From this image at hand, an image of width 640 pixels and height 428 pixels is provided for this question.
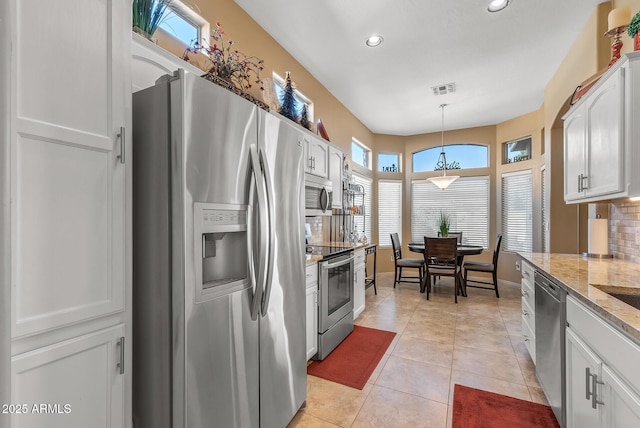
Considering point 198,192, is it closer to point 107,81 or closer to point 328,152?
point 107,81

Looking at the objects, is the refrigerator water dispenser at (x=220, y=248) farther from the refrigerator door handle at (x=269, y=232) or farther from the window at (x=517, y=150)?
the window at (x=517, y=150)

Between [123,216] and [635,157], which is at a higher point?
[635,157]

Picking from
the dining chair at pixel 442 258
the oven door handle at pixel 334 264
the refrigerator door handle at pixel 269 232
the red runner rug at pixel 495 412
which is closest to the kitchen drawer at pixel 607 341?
the red runner rug at pixel 495 412

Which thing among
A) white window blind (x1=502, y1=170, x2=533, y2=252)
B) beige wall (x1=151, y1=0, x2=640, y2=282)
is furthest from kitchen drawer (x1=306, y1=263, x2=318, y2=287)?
white window blind (x1=502, y1=170, x2=533, y2=252)

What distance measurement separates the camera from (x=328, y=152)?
353cm

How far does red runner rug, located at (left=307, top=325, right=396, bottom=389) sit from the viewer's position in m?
2.43

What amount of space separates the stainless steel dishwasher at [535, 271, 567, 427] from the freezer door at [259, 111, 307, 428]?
5.05 ft

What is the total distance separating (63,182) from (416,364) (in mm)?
2817

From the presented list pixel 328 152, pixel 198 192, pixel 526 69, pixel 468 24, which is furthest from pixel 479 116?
pixel 198 192

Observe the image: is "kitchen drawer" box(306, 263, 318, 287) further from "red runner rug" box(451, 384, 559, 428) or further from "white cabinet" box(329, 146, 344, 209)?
"red runner rug" box(451, 384, 559, 428)

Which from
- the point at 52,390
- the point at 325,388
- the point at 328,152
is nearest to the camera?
the point at 52,390

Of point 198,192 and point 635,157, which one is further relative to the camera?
point 635,157

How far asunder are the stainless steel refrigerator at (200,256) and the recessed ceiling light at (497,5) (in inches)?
96.8

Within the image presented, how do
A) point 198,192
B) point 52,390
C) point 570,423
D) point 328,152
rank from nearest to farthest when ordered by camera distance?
point 52,390 → point 198,192 → point 570,423 → point 328,152
